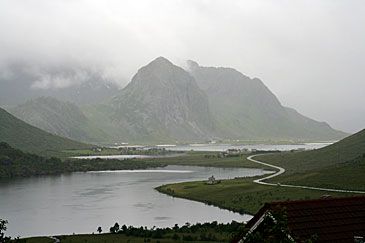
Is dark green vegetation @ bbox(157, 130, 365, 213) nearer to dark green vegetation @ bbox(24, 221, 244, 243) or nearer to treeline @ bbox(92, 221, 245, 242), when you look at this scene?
treeline @ bbox(92, 221, 245, 242)

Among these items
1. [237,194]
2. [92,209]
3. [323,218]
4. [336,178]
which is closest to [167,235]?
[92,209]

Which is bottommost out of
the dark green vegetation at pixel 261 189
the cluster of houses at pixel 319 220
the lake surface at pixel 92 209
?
the lake surface at pixel 92 209

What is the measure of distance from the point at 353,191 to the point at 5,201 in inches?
2893

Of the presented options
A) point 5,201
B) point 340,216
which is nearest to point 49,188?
point 5,201

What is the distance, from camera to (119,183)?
166 metres

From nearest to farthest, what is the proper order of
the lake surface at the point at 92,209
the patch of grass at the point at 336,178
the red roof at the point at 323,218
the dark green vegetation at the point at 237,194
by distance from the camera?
the red roof at the point at 323,218 → the lake surface at the point at 92,209 → the dark green vegetation at the point at 237,194 → the patch of grass at the point at 336,178

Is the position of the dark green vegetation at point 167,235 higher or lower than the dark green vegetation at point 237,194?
lower

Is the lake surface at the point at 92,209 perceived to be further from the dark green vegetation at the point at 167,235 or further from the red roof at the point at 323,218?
the red roof at the point at 323,218

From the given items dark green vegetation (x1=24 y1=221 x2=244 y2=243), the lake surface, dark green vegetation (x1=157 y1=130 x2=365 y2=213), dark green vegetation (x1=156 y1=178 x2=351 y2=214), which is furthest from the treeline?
dark green vegetation (x1=157 y1=130 x2=365 y2=213)

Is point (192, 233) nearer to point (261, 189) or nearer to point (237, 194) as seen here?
point (237, 194)

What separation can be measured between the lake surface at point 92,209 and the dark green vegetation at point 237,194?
3.35m

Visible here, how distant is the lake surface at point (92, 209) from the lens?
293ft

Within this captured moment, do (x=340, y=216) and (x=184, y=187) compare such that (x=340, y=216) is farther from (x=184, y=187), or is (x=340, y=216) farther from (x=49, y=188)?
(x=49, y=188)

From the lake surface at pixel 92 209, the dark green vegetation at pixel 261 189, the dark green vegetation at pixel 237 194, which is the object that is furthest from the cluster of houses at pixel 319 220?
the dark green vegetation at pixel 261 189
